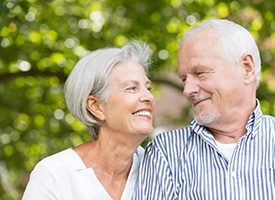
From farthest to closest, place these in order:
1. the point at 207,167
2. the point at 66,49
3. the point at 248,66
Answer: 1. the point at 66,49
2. the point at 248,66
3. the point at 207,167

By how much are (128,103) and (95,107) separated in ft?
0.63

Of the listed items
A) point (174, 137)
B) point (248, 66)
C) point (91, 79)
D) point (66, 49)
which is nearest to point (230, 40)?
point (248, 66)

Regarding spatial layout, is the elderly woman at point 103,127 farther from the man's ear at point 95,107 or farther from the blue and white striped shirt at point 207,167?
the blue and white striped shirt at point 207,167

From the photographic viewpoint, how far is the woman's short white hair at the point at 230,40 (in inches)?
140

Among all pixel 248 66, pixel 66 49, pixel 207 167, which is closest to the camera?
pixel 207 167

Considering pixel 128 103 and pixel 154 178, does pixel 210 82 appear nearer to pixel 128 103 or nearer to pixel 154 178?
pixel 128 103

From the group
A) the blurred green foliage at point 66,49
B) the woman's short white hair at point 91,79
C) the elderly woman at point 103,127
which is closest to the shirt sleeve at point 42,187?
the elderly woman at point 103,127

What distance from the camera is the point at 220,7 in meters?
6.94

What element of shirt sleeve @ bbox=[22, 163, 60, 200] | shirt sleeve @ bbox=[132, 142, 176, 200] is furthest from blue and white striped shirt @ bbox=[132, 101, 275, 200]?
shirt sleeve @ bbox=[22, 163, 60, 200]

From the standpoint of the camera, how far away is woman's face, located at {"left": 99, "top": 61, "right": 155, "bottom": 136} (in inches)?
140

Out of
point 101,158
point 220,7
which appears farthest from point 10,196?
point 101,158

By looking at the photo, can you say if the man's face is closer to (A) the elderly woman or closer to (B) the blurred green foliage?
(A) the elderly woman

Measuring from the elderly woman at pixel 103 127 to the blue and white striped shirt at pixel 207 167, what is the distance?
139 millimetres

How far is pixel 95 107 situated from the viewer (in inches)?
144
